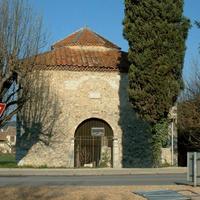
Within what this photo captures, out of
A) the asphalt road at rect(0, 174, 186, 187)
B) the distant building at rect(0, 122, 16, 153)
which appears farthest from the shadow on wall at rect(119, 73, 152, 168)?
the distant building at rect(0, 122, 16, 153)

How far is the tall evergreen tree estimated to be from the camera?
2733cm

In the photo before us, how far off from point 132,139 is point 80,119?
353 centimetres

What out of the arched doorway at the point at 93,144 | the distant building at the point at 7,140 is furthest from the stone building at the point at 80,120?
the distant building at the point at 7,140

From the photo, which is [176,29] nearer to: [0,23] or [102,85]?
[102,85]

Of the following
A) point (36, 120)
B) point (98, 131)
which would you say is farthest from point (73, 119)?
point (36, 120)

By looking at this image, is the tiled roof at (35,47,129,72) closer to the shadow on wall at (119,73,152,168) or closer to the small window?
the shadow on wall at (119,73,152,168)

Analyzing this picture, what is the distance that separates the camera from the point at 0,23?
27.5 meters

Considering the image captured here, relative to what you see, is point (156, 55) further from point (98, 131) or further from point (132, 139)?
point (98, 131)

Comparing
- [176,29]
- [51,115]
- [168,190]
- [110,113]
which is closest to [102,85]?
[110,113]

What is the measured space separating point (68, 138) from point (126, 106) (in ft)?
13.7

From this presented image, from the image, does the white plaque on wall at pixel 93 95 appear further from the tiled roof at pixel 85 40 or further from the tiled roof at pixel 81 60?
the tiled roof at pixel 85 40

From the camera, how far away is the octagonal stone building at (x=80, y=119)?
97.2 ft

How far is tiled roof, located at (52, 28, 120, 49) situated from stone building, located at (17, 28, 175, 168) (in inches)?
88.1

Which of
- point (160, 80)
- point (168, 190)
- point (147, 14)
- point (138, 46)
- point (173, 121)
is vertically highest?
point (147, 14)
